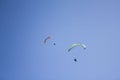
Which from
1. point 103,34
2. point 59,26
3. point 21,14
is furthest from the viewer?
point 21,14

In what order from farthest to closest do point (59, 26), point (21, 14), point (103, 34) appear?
point (21, 14)
point (59, 26)
point (103, 34)

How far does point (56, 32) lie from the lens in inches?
61.4

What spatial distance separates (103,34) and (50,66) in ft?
1.91

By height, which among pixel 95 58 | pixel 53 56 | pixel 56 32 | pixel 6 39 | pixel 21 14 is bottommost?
pixel 95 58

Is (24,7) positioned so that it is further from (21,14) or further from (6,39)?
(6,39)

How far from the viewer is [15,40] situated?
1.67m

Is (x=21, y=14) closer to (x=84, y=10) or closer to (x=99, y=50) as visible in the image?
(x=84, y=10)

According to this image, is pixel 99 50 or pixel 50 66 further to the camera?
pixel 50 66

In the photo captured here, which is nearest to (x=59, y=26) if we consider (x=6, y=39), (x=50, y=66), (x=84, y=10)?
(x=84, y=10)

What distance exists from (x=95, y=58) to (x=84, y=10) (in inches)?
17.7

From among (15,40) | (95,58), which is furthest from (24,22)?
(95,58)

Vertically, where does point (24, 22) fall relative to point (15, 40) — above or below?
above

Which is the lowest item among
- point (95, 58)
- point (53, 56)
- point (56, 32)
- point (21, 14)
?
point (95, 58)

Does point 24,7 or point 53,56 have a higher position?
point 24,7
